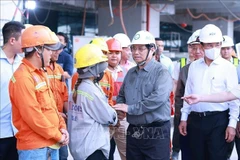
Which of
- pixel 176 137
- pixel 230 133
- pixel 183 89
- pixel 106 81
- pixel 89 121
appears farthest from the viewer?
pixel 176 137

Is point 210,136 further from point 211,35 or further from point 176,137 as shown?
point 176,137

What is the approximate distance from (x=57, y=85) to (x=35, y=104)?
1.37 m

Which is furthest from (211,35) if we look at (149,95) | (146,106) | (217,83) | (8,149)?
(8,149)

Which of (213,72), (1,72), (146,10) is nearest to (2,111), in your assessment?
(1,72)

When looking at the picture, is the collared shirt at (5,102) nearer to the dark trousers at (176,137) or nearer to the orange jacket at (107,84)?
the orange jacket at (107,84)

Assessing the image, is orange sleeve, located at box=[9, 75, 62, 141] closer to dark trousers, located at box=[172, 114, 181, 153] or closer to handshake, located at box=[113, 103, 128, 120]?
handshake, located at box=[113, 103, 128, 120]

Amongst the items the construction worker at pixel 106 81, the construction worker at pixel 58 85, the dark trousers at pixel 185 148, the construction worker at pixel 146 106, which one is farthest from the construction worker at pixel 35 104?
the dark trousers at pixel 185 148

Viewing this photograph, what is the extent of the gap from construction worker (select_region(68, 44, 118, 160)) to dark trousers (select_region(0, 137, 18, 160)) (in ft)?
2.07

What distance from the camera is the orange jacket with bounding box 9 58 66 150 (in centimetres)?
304

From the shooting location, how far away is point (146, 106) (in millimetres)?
3680

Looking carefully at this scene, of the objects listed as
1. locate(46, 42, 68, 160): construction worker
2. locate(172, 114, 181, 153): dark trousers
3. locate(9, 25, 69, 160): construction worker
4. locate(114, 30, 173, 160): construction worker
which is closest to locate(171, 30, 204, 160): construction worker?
locate(172, 114, 181, 153): dark trousers

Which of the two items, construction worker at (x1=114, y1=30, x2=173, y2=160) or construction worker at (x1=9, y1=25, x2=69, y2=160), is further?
construction worker at (x1=114, y1=30, x2=173, y2=160)

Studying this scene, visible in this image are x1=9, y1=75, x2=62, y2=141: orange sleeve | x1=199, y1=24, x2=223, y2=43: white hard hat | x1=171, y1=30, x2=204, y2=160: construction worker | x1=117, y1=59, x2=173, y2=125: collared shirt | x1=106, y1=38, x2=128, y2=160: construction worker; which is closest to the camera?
x1=9, y1=75, x2=62, y2=141: orange sleeve

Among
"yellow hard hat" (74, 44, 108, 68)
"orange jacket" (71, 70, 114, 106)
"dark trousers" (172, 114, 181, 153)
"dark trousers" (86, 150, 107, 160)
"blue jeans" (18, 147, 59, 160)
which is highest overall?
"yellow hard hat" (74, 44, 108, 68)
